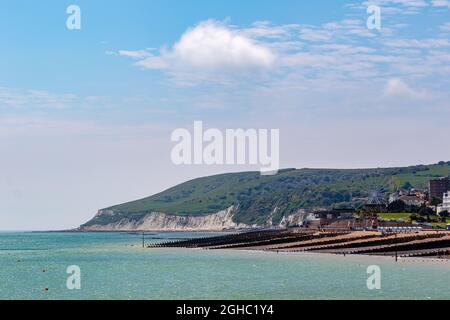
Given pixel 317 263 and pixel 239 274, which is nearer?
pixel 239 274

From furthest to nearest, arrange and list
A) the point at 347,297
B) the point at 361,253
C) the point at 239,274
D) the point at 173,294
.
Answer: the point at 361,253 < the point at 239,274 < the point at 173,294 < the point at 347,297

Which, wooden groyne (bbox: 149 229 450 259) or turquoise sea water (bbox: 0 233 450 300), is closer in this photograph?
turquoise sea water (bbox: 0 233 450 300)

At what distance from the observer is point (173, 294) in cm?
6725

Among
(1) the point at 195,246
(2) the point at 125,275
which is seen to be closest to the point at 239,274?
(2) the point at 125,275

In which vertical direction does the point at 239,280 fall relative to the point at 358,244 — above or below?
below

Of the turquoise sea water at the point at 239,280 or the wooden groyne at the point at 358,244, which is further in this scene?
the wooden groyne at the point at 358,244

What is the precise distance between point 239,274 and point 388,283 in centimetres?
2085

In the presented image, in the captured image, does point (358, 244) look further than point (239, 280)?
Yes

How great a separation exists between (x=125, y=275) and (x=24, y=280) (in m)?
11.3

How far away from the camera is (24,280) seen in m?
89.6
